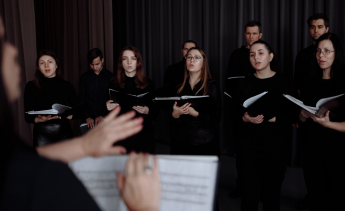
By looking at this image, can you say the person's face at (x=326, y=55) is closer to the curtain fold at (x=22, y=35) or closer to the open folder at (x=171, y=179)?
the open folder at (x=171, y=179)

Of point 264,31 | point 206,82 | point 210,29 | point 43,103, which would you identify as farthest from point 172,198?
point 210,29

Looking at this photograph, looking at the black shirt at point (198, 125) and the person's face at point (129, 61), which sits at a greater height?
the person's face at point (129, 61)

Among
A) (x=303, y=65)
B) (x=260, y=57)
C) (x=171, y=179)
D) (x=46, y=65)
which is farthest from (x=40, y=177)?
(x=303, y=65)

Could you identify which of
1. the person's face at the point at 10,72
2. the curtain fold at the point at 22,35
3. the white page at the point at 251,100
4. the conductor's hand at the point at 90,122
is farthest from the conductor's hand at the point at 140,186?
the curtain fold at the point at 22,35

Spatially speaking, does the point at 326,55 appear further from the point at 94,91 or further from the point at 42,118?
the point at 94,91

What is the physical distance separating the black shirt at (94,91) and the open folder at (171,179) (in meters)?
2.54

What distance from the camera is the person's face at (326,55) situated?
1.88 m

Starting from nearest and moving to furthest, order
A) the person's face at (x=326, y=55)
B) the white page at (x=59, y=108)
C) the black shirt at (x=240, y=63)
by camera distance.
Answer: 1. the person's face at (x=326, y=55)
2. the white page at (x=59, y=108)
3. the black shirt at (x=240, y=63)

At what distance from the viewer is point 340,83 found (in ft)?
5.93

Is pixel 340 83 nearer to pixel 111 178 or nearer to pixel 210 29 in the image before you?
pixel 111 178

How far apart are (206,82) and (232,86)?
0.60 m

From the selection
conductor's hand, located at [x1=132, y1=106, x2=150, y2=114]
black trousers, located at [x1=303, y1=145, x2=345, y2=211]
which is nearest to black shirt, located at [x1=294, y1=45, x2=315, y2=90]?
black trousers, located at [x1=303, y1=145, x2=345, y2=211]

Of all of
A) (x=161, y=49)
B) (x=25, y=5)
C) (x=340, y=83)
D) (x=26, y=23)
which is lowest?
(x=340, y=83)

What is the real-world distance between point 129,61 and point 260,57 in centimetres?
123
